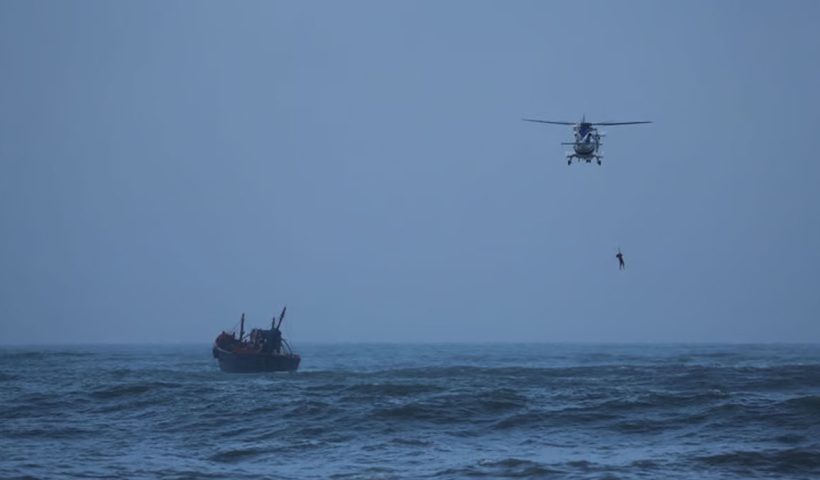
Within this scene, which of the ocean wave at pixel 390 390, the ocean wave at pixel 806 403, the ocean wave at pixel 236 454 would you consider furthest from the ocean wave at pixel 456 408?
the ocean wave at pixel 806 403

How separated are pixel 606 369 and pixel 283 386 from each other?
24.0 meters

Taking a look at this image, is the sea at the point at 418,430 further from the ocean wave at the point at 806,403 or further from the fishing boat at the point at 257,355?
the fishing boat at the point at 257,355

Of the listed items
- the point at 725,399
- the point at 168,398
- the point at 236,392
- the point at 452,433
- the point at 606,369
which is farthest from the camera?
the point at 606,369

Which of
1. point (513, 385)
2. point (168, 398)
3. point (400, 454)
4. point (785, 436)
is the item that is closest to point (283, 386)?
point (168, 398)

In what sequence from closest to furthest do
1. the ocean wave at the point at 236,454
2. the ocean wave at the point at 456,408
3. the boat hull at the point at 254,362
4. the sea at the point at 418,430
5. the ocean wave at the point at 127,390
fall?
the sea at the point at 418,430
the ocean wave at the point at 236,454
the ocean wave at the point at 456,408
the ocean wave at the point at 127,390
the boat hull at the point at 254,362

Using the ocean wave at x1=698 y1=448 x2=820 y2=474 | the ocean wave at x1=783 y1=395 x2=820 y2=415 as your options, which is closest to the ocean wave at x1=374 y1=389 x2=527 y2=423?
the ocean wave at x1=783 y1=395 x2=820 y2=415

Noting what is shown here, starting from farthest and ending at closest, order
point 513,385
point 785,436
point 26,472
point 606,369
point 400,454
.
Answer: point 606,369 < point 513,385 < point 785,436 < point 400,454 < point 26,472

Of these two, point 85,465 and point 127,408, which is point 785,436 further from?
→ point 127,408

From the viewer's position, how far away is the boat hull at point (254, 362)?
61.0 m

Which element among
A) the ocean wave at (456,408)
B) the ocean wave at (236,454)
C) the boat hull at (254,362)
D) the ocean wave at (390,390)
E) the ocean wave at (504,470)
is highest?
the boat hull at (254,362)

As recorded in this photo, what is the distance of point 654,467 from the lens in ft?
80.1

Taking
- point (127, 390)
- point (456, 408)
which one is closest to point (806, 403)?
point (456, 408)

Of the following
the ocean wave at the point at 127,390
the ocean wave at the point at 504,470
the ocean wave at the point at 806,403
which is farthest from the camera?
the ocean wave at the point at 127,390

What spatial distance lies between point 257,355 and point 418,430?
31265mm
